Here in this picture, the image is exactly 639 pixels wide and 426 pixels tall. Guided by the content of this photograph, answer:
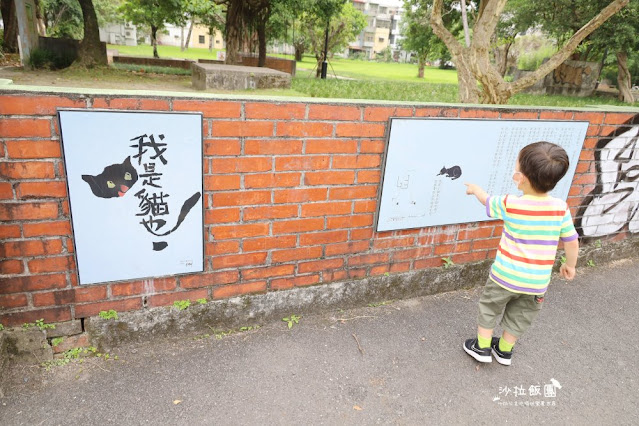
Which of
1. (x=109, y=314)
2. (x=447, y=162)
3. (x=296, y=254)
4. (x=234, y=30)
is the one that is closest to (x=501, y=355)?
(x=447, y=162)

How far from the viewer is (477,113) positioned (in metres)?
3.19

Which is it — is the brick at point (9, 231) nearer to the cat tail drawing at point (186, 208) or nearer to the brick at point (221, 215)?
the cat tail drawing at point (186, 208)

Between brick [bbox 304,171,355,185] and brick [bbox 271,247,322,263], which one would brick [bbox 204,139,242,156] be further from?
brick [bbox 271,247,322,263]

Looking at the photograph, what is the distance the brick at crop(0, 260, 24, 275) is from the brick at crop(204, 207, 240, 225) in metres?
0.98

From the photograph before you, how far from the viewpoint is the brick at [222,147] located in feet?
8.27

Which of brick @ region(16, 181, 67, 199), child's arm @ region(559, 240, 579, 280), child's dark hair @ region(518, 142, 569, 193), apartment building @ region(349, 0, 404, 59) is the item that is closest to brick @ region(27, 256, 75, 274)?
brick @ region(16, 181, 67, 199)

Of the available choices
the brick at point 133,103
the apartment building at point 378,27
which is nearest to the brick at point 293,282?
the brick at point 133,103

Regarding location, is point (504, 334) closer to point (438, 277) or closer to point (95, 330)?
point (438, 277)

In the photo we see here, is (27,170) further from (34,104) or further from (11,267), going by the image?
(11,267)

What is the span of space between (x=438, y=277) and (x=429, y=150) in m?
1.09

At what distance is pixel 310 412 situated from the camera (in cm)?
232

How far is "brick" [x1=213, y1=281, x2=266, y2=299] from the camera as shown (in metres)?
2.88

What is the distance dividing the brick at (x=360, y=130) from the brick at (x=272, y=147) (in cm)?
29

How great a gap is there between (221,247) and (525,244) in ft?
5.95
